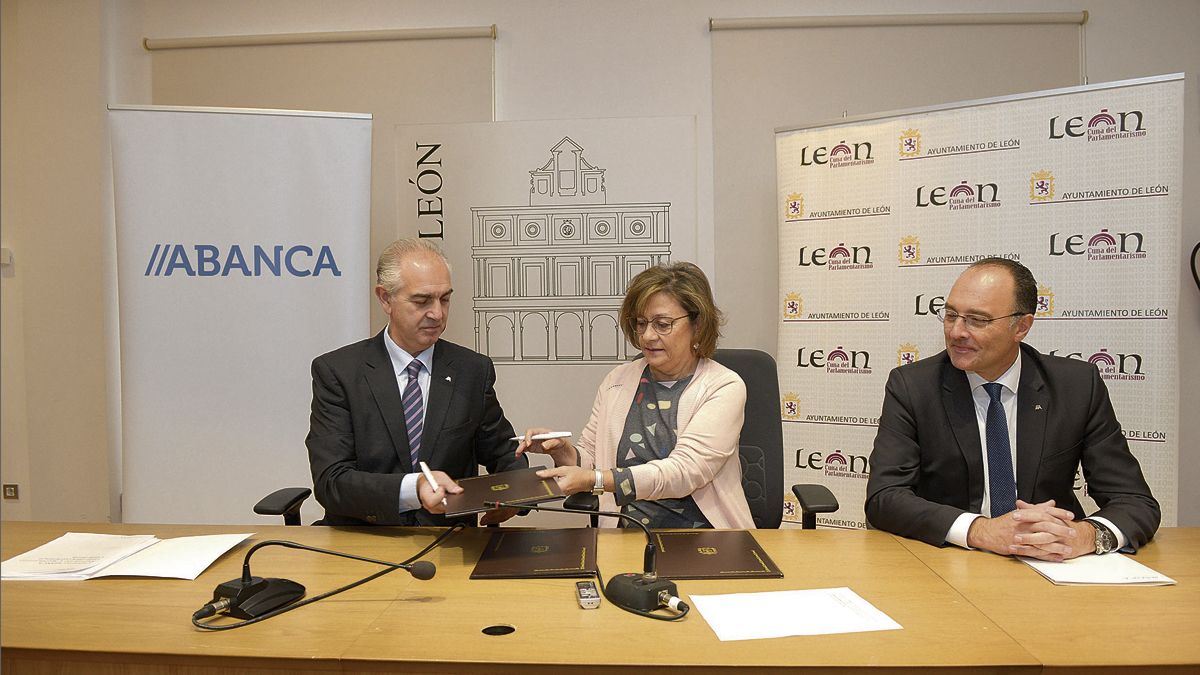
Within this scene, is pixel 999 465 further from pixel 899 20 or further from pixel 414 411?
pixel 899 20

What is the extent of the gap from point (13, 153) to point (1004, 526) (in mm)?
2055

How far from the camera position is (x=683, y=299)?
8.50ft

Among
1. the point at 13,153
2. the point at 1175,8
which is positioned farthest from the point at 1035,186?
the point at 13,153

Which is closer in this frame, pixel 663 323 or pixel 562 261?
pixel 663 323

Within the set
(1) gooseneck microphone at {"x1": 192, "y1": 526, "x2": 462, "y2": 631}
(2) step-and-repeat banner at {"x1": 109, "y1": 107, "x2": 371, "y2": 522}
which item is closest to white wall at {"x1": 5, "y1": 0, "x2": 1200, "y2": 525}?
(2) step-and-repeat banner at {"x1": 109, "y1": 107, "x2": 371, "y2": 522}

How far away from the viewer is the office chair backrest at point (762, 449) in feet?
8.86

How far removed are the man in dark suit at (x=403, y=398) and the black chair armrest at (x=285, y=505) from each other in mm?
89

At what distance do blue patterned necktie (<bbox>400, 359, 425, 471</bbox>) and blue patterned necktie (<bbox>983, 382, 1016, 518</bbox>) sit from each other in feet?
5.57

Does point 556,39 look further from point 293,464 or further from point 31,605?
point 31,605

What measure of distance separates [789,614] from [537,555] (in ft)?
2.19

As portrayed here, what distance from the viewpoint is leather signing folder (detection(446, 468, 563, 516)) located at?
1891 millimetres

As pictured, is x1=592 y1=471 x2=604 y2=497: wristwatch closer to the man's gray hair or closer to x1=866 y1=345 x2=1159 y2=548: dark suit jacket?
x1=866 y1=345 x2=1159 y2=548: dark suit jacket

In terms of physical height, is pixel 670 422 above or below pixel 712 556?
above

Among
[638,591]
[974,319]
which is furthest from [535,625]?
[974,319]
